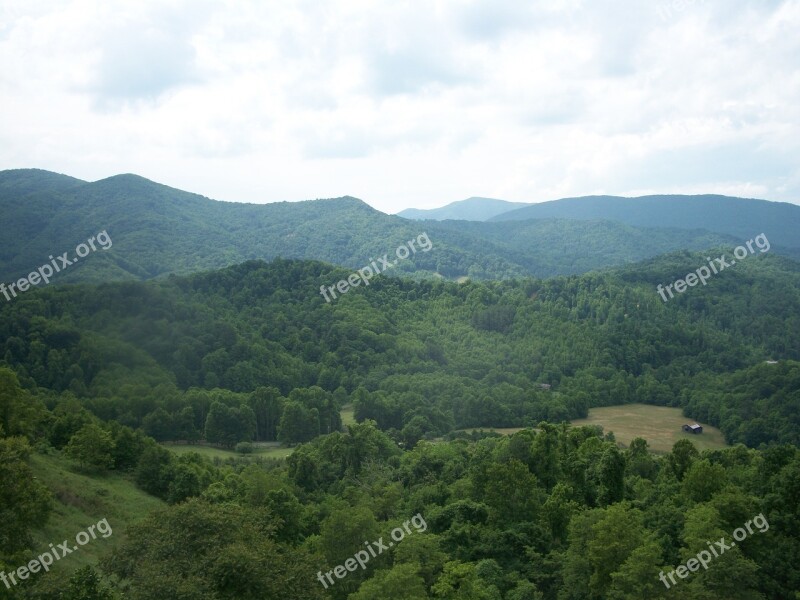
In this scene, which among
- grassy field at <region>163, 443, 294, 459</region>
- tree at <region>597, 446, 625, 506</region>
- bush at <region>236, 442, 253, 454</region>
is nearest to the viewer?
tree at <region>597, 446, 625, 506</region>

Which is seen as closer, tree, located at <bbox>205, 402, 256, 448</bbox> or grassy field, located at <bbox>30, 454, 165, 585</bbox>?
grassy field, located at <bbox>30, 454, 165, 585</bbox>

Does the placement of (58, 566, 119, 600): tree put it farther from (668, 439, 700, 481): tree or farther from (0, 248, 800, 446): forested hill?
(0, 248, 800, 446): forested hill

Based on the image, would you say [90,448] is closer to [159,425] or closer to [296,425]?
[159,425]

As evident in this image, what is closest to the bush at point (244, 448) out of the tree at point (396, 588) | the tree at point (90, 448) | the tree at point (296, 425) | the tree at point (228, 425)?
the tree at point (228, 425)

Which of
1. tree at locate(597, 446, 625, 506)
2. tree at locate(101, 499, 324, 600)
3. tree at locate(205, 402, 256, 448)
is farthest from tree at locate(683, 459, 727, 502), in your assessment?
tree at locate(205, 402, 256, 448)

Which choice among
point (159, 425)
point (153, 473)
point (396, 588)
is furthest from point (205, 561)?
point (159, 425)

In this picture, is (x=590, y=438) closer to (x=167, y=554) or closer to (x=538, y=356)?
(x=167, y=554)

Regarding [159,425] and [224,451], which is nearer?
[159,425]
